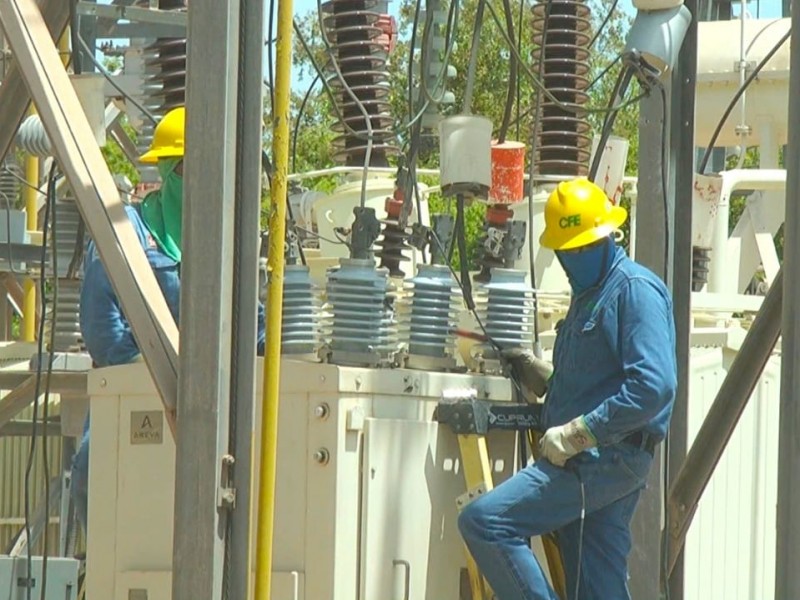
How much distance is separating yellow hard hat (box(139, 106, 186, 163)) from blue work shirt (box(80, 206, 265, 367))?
225 mm

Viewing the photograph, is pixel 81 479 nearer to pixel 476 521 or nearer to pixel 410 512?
pixel 410 512

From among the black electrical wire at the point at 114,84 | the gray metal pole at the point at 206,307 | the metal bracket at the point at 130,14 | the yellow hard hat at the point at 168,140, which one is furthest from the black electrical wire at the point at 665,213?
the gray metal pole at the point at 206,307

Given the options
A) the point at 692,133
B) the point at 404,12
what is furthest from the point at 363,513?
the point at 404,12

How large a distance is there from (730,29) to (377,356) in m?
6.58

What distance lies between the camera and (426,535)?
595 centimetres

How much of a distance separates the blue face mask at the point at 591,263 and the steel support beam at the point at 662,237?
1.47 feet

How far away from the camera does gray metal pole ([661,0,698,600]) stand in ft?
22.3

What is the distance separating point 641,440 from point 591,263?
2.02 feet

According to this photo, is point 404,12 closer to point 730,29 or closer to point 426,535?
point 730,29

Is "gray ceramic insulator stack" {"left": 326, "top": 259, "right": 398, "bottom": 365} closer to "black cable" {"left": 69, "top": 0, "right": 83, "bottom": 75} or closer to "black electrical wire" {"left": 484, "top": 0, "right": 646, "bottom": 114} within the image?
"black electrical wire" {"left": 484, "top": 0, "right": 646, "bottom": 114}

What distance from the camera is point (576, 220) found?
6.19 metres

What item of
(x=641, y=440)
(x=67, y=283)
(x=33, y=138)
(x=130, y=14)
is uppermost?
(x=130, y=14)

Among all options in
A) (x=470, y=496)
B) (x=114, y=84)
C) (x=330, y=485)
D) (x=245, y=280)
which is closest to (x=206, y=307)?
(x=245, y=280)

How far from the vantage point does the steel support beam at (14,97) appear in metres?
5.74
